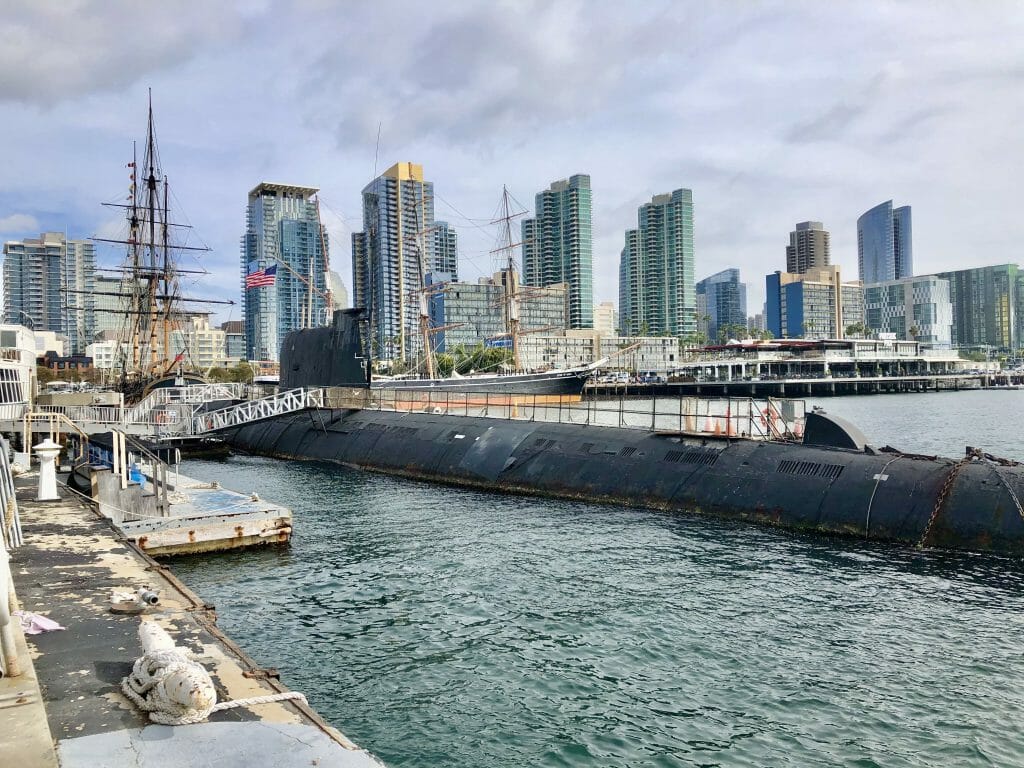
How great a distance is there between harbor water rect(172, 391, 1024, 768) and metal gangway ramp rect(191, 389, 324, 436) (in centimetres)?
1880

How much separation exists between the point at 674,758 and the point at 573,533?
10455 mm

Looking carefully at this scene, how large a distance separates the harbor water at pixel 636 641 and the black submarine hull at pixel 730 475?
64 centimetres

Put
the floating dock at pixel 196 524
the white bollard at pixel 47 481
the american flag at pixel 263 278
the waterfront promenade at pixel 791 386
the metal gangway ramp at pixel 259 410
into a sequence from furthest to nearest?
the waterfront promenade at pixel 791 386 < the american flag at pixel 263 278 < the metal gangway ramp at pixel 259 410 < the white bollard at pixel 47 481 < the floating dock at pixel 196 524

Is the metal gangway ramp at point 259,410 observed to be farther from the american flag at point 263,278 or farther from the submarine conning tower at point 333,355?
the american flag at point 263,278

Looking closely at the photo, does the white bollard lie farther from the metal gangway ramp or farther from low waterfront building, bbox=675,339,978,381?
low waterfront building, bbox=675,339,978,381

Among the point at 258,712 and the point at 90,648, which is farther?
the point at 90,648

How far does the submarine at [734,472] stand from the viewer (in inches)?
627

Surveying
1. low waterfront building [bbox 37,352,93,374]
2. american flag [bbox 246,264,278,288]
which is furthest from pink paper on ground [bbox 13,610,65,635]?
low waterfront building [bbox 37,352,93,374]

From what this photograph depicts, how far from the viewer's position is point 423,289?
73.4 meters

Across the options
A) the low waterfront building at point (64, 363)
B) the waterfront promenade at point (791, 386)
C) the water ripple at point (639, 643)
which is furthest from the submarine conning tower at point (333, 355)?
the low waterfront building at point (64, 363)

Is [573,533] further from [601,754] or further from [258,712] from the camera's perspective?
[258,712]

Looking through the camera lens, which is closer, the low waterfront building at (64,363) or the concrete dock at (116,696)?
the concrete dock at (116,696)

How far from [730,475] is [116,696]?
1579 cm

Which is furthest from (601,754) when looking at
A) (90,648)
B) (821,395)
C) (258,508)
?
(821,395)
